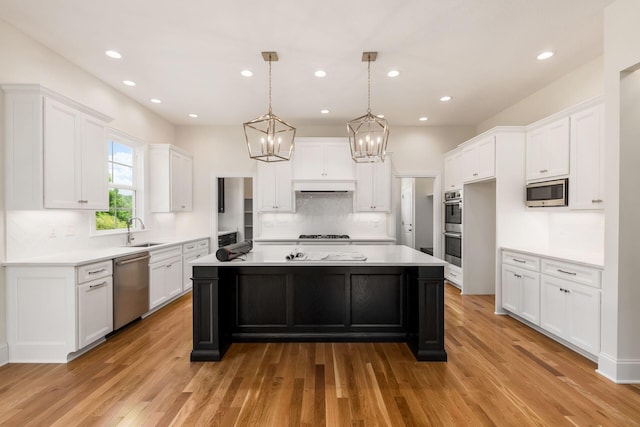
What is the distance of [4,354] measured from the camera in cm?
266

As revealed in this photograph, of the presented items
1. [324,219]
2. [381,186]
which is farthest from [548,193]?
[324,219]

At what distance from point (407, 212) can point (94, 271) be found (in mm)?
6458

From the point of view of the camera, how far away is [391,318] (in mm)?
3111

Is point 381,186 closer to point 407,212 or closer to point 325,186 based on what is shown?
point 325,186

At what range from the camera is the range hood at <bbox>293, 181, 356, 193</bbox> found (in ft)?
17.7

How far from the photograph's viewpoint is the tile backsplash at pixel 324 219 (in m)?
5.80

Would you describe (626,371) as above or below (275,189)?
below

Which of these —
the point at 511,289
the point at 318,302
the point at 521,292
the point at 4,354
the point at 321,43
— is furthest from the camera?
the point at 511,289

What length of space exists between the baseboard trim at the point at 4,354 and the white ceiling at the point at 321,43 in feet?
9.38

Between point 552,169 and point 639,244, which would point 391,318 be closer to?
point 639,244

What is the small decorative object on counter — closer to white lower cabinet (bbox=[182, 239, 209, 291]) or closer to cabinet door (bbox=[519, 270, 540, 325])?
white lower cabinet (bbox=[182, 239, 209, 291])

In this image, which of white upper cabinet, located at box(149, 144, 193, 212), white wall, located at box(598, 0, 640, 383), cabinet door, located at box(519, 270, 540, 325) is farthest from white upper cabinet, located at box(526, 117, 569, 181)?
white upper cabinet, located at box(149, 144, 193, 212)

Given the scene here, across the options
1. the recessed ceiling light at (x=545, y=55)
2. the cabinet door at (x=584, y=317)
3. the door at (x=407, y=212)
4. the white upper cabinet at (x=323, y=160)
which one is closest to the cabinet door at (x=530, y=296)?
the cabinet door at (x=584, y=317)

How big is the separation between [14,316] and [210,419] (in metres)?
2.17
